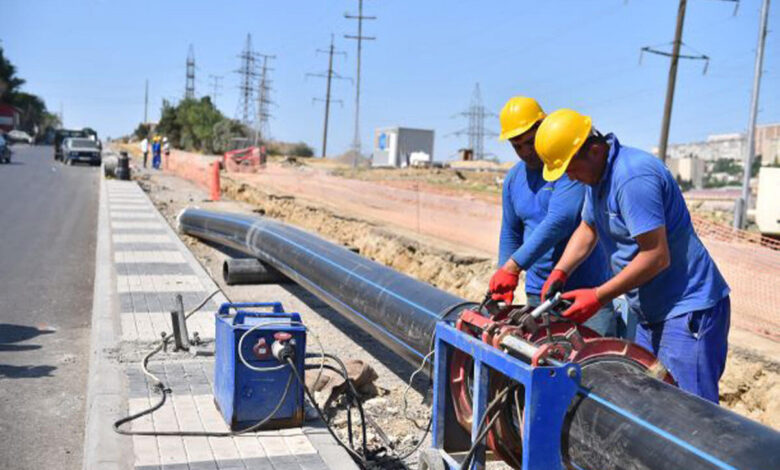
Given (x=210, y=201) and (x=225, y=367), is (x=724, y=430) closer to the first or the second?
(x=225, y=367)

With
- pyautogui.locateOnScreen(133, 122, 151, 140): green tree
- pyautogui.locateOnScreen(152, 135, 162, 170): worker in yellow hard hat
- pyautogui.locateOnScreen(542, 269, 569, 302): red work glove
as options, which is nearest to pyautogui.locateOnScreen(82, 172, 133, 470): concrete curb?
pyautogui.locateOnScreen(542, 269, 569, 302): red work glove

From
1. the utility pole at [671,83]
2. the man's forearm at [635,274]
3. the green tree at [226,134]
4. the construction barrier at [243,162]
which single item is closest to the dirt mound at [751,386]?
the man's forearm at [635,274]

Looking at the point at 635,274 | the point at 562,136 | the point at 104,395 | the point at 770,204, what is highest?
the point at 562,136

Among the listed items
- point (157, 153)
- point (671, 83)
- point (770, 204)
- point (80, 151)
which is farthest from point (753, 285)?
point (157, 153)

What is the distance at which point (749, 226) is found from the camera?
20.4m

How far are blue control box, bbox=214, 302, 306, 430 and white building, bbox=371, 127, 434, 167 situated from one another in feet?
180

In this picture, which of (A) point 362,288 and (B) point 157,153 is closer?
(A) point 362,288

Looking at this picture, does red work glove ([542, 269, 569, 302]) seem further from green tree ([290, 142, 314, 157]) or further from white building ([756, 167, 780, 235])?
green tree ([290, 142, 314, 157])

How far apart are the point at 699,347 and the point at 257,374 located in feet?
8.27

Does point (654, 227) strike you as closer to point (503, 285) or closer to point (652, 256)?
point (652, 256)

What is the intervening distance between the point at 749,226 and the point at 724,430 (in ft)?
65.4

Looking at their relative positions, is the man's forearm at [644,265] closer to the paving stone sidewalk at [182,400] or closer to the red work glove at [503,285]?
the red work glove at [503,285]

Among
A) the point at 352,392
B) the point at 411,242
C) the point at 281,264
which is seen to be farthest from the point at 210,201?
the point at 352,392

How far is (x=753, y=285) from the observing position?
808 centimetres
